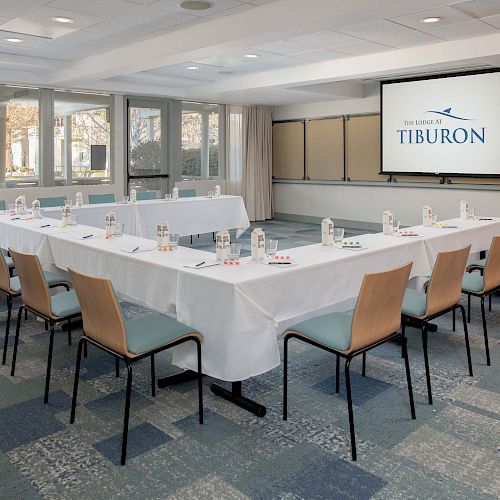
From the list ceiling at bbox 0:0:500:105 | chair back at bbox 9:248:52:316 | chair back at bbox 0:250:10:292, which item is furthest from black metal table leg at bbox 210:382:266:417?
ceiling at bbox 0:0:500:105

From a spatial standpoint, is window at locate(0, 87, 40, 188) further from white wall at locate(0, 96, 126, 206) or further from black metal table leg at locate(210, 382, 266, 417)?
black metal table leg at locate(210, 382, 266, 417)

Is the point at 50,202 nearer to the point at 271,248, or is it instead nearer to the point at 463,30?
the point at 271,248

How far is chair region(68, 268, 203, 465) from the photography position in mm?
2580

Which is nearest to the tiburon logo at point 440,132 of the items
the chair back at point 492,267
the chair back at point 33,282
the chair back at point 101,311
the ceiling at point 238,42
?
the ceiling at point 238,42

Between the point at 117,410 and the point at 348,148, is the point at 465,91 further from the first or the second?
the point at 117,410

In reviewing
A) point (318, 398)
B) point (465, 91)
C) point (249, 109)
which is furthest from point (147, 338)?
point (249, 109)

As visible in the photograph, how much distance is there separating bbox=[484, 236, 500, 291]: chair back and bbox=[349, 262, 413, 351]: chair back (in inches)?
50.8

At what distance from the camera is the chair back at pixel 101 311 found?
8.46ft

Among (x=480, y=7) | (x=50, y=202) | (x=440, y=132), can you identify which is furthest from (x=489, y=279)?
(x=440, y=132)

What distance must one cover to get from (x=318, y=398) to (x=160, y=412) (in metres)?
0.90

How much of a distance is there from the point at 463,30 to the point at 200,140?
20.2 feet

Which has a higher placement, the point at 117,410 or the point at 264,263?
the point at 264,263

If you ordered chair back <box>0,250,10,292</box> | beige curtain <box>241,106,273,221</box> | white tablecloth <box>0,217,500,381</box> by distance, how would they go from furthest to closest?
beige curtain <box>241,106,273,221</box>, chair back <box>0,250,10,292</box>, white tablecloth <box>0,217,500,381</box>

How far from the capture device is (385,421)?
294 cm
